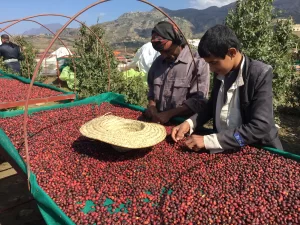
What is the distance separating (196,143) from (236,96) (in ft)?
1.73

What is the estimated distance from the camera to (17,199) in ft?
13.4

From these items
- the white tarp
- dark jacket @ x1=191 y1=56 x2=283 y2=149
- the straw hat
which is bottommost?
the white tarp

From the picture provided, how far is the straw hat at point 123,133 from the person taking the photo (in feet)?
7.47

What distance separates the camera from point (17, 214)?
3.78m

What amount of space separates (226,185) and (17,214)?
3167 mm

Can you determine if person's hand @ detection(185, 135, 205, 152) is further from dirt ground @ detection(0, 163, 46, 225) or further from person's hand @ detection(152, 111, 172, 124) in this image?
dirt ground @ detection(0, 163, 46, 225)

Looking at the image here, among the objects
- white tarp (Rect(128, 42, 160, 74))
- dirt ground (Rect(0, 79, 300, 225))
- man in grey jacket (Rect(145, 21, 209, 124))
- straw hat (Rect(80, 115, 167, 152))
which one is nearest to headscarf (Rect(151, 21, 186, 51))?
man in grey jacket (Rect(145, 21, 209, 124))

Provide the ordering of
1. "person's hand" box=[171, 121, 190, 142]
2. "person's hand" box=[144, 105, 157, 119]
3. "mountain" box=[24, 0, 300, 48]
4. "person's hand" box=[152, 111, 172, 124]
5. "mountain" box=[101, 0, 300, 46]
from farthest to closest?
"mountain" box=[101, 0, 300, 46] → "mountain" box=[24, 0, 300, 48] → "person's hand" box=[144, 105, 157, 119] → "person's hand" box=[152, 111, 172, 124] → "person's hand" box=[171, 121, 190, 142]

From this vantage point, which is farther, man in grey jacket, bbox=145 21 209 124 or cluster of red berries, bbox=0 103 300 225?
man in grey jacket, bbox=145 21 209 124

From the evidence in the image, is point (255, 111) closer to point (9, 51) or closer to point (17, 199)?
point (17, 199)

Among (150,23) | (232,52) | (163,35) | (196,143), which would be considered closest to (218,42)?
(232,52)

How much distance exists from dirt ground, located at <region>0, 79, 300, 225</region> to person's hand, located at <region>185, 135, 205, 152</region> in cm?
231

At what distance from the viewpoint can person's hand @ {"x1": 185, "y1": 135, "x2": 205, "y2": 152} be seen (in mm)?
2340

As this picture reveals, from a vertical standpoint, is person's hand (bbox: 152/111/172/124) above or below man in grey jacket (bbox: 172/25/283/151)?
below
